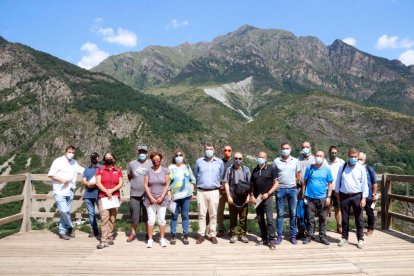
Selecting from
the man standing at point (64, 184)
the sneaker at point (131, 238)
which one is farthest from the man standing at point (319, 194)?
the man standing at point (64, 184)

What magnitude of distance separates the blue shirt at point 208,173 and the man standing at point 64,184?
9.08 ft

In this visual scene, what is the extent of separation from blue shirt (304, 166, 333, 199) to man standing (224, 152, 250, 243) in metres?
1.35

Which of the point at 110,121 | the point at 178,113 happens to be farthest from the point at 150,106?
the point at 110,121

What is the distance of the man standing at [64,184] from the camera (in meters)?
7.85

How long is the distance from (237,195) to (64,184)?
384 centimetres

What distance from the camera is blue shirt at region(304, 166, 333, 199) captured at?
7531 millimetres

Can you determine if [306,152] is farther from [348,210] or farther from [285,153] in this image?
[348,210]

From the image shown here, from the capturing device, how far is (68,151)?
803 cm

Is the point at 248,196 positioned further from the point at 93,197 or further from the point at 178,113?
the point at 178,113

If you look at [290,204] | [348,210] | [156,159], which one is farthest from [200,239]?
[348,210]

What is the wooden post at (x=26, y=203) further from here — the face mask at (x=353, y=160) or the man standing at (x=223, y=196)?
the face mask at (x=353, y=160)

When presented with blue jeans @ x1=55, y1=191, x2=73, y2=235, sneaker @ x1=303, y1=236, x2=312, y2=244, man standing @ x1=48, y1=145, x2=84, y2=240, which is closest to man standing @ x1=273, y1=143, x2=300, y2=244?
sneaker @ x1=303, y1=236, x2=312, y2=244

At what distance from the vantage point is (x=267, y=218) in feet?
24.1

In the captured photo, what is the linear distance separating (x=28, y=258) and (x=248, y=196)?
435cm
